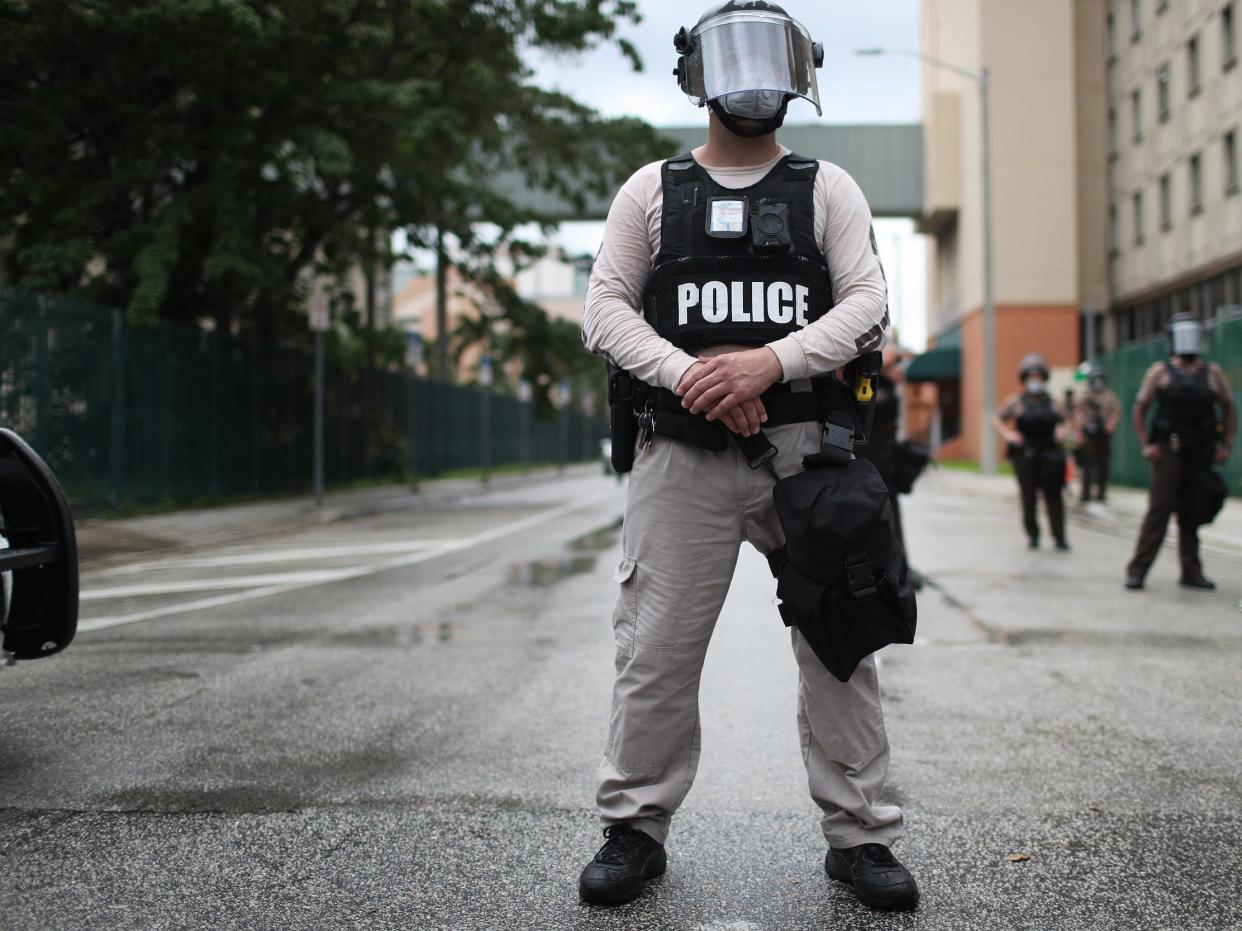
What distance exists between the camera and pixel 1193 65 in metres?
27.8

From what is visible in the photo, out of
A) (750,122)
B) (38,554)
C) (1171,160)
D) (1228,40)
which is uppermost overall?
(1228,40)

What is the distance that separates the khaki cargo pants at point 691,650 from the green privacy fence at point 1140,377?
15.1 m

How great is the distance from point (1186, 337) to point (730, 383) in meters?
6.59

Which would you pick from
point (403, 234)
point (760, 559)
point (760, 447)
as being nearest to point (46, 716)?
point (760, 447)

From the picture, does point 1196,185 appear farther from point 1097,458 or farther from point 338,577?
point 338,577

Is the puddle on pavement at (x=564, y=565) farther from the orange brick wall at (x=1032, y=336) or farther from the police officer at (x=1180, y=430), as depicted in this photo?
the orange brick wall at (x=1032, y=336)

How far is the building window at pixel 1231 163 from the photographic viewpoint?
25.5 m

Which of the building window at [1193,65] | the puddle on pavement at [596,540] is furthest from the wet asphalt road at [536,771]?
the building window at [1193,65]

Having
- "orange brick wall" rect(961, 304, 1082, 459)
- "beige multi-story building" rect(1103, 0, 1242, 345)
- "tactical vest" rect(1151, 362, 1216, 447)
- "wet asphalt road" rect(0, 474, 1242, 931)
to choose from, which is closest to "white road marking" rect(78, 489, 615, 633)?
"wet asphalt road" rect(0, 474, 1242, 931)

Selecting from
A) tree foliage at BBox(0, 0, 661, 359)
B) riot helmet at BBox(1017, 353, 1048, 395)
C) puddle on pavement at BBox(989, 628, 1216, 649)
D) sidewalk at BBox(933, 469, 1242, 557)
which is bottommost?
sidewalk at BBox(933, 469, 1242, 557)

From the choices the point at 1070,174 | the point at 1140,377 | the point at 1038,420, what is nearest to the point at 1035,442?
the point at 1038,420

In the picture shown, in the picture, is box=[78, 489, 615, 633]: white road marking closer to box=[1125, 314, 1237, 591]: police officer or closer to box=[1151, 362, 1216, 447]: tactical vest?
box=[1125, 314, 1237, 591]: police officer

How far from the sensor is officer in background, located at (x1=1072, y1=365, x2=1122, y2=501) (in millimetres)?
16553

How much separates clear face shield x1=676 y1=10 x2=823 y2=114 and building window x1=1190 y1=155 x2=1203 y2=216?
28247mm
